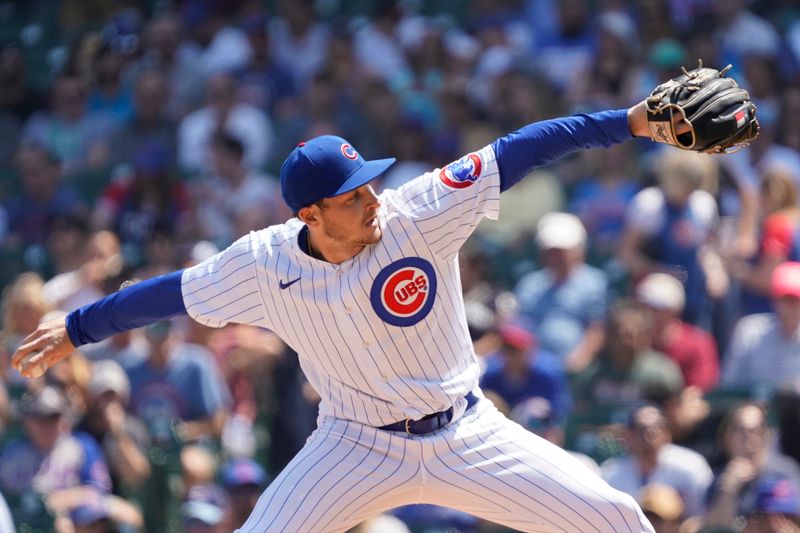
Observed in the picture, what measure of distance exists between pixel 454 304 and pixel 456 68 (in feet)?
17.2

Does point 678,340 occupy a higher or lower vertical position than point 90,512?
lower

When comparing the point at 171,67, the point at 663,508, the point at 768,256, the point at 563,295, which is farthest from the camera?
the point at 171,67

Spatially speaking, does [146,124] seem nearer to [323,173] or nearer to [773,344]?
[773,344]

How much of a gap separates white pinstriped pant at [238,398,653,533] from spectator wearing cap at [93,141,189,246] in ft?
15.1

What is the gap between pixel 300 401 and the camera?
6.70m

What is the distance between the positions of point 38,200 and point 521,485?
624cm

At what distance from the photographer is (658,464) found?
227 inches

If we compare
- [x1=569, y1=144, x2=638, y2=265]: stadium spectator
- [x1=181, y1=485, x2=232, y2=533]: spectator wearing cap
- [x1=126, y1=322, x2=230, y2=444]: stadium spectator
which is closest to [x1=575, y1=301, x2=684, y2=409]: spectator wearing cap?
[x1=569, y1=144, x2=638, y2=265]: stadium spectator

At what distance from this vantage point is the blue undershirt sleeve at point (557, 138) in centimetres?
386

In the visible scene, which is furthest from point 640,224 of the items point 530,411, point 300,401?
point 300,401

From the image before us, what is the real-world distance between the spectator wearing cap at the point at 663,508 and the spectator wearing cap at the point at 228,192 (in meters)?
3.55

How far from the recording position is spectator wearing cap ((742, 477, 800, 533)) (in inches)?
204

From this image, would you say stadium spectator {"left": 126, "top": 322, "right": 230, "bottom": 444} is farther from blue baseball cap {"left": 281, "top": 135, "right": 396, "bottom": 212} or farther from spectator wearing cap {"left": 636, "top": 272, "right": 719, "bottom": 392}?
blue baseball cap {"left": 281, "top": 135, "right": 396, "bottom": 212}

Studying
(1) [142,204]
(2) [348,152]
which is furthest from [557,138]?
(1) [142,204]
